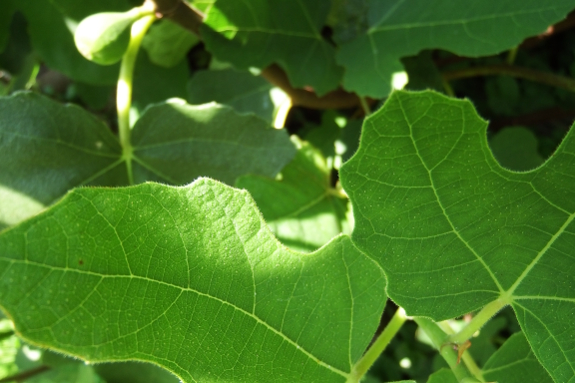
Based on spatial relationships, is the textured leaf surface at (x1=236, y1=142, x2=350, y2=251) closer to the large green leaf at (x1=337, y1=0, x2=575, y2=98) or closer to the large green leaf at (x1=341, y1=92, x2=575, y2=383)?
the large green leaf at (x1=337, y1=0, x2=575, y2=98)

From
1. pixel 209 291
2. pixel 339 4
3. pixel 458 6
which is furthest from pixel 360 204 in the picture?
pixel 339 4

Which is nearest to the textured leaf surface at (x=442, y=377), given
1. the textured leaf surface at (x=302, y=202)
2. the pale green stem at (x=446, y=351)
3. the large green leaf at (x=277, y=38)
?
the pale green stem at (x=446, y=351)

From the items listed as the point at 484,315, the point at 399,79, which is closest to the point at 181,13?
the point at 399,79

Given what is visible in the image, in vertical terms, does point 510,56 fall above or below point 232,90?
above

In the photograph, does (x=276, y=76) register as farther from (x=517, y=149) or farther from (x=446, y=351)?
(x=446, y=351)

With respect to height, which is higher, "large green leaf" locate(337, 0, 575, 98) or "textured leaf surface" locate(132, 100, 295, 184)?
"large green leaf" locate(337, 0, 575, 98)

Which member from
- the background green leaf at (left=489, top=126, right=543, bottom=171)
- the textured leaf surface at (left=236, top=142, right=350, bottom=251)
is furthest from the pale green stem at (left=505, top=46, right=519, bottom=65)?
the textured leaf surface at (left=236, top=142, right=350, bottom=251)

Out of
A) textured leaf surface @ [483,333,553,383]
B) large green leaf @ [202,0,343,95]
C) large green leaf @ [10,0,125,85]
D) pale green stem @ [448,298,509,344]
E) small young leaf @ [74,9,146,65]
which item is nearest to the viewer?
pale green stem @ [448,298,509,344]
